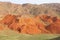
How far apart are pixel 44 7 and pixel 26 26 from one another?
5544 centimetres

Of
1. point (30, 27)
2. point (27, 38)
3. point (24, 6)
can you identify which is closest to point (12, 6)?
point (24, 6)

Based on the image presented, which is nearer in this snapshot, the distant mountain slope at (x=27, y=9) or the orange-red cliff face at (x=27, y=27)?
the orange-red cliff face at (x=27, y=27)

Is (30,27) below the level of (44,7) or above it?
below

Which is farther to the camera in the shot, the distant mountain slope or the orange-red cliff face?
the distant mountain slope

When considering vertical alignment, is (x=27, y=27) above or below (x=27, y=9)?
below

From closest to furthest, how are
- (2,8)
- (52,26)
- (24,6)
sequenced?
1. (52,26)
2. (2,8)
3. (24,6)

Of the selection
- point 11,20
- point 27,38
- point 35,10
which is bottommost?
point 27,38

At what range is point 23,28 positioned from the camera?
97.1 feet

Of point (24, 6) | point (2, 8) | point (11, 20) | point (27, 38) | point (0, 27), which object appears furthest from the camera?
point (24, 6)

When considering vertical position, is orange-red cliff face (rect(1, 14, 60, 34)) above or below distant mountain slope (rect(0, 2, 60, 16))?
below

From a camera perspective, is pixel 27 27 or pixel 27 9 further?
pixel 27 9

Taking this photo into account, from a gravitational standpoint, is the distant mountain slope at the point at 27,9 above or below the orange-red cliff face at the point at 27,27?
above

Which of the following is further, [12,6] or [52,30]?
[12,6]

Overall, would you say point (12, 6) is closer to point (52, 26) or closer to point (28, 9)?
point (28, 9)
